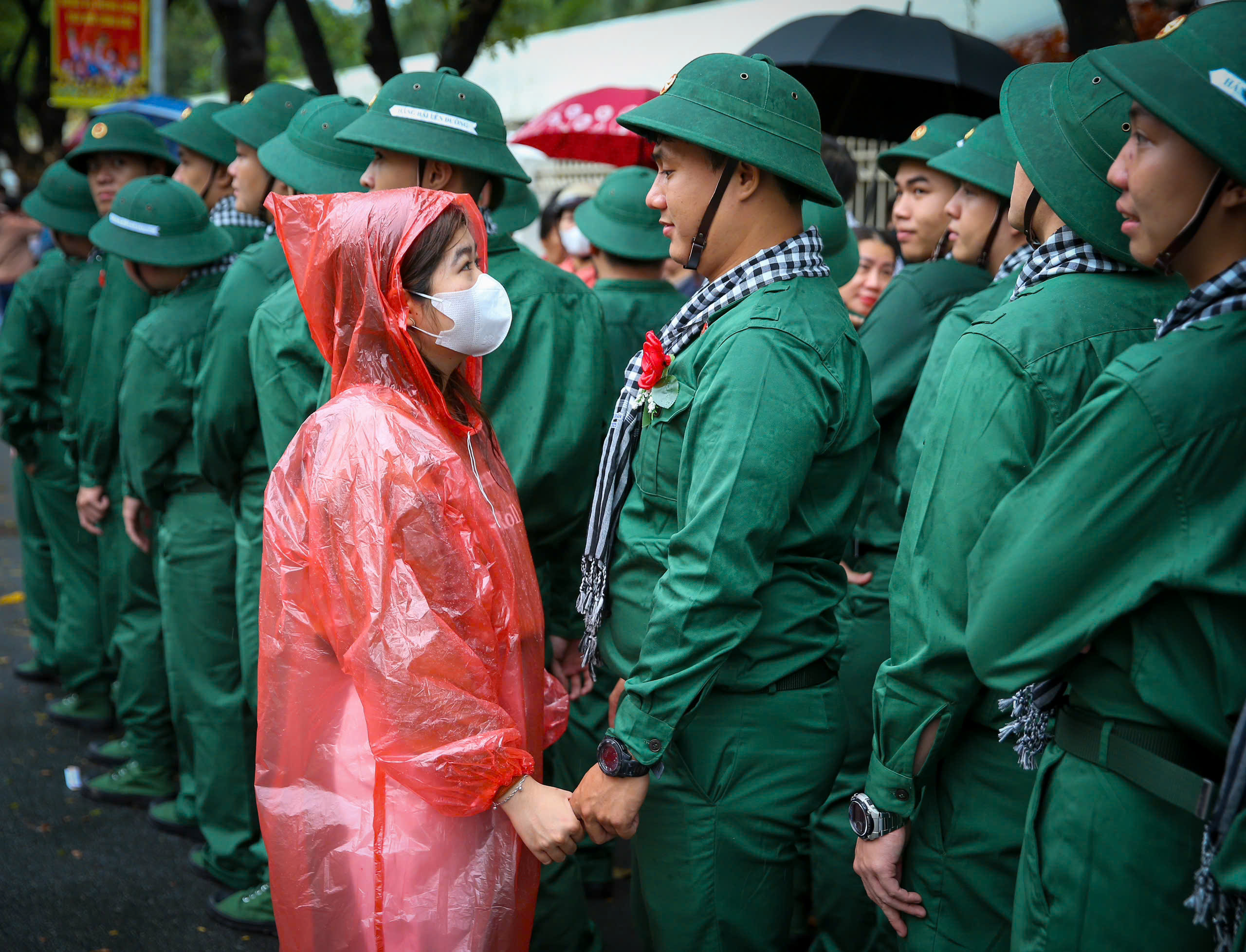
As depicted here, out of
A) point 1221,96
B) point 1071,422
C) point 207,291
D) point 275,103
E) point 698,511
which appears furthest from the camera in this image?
point 275,103

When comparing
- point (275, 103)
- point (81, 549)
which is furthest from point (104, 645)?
point (275, 103)

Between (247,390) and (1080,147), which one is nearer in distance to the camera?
(1080,147)

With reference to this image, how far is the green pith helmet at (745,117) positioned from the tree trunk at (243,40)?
665cm

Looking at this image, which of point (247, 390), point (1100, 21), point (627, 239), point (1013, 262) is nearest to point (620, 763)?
point (1013, 262)

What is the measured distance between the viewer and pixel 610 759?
2.23 m

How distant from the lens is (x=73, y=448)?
565 centimetres

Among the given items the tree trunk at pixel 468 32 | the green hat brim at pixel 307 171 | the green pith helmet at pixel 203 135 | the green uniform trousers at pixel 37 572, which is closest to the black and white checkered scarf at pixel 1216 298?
the green hat brim at pixel 307 171

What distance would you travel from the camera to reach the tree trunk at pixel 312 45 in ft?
23.9

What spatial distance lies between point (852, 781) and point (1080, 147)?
6.91 feet

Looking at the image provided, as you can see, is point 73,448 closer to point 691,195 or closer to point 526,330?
point 526,330

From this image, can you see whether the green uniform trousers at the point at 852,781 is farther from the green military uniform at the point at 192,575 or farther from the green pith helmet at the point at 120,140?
the green pith helmet at the point at 120,140

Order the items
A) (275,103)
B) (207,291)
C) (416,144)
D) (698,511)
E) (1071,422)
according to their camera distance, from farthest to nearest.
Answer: (275,103) → (207,291) → (416,144) → (698,511) → (1071,422)

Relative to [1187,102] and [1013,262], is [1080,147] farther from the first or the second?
[1013,262]

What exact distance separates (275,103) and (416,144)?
1.86 metres
